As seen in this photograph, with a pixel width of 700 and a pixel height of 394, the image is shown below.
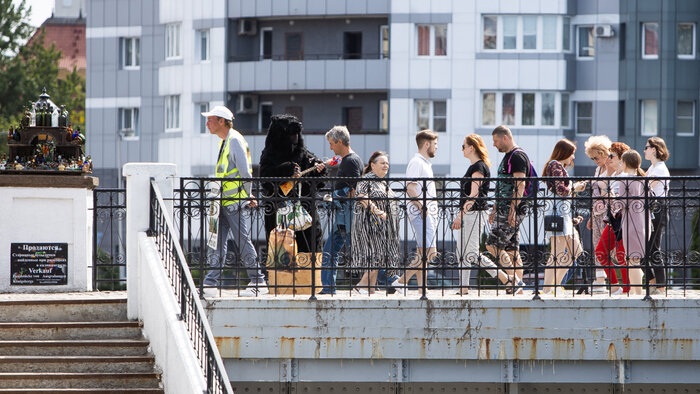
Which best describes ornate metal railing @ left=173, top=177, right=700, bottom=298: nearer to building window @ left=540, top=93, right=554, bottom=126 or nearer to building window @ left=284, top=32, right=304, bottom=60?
building window @ left=540, top=93, right=554, bottom=126

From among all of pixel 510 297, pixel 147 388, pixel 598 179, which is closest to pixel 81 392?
pixel 147 388

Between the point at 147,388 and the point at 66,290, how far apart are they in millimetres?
2727

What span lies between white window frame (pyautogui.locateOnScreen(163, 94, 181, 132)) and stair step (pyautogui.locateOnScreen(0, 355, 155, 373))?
39.0 meters

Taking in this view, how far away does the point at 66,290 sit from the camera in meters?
14.0

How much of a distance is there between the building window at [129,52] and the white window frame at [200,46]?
11.9 feet

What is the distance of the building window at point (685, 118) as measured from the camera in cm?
4709

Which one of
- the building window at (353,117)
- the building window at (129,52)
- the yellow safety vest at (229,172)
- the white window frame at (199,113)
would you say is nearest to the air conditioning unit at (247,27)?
the white window frame at (199,113)

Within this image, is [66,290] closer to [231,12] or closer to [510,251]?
[510,251]

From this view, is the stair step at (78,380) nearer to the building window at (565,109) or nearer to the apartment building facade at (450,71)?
the apartment building facade at (450,71)

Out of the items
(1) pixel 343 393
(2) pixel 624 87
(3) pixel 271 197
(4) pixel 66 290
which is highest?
(2) pixel 624 87

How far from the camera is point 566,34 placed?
156 feet

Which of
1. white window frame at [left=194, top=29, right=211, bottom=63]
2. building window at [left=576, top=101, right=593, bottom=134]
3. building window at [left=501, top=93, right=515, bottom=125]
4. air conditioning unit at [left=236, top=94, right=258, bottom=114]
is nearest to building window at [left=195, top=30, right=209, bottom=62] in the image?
white window frame at [left=194, top=29, right=211, bottom=63]

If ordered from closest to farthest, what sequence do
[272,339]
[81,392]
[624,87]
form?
[81,392]
[272,339]
[624,87]

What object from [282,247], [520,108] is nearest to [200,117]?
[520,108]
